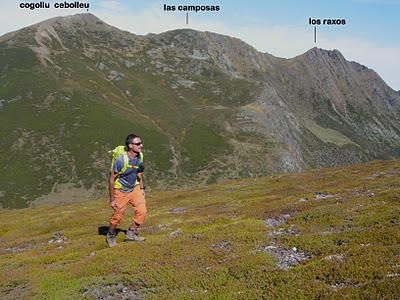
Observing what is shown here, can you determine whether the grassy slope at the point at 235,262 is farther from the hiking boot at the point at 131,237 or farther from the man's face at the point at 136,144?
the man's face at the point at 136,144

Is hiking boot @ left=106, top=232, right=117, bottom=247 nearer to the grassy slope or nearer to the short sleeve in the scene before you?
the grassy slope

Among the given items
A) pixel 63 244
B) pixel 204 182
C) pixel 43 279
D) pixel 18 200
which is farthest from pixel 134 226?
pixel 204 182

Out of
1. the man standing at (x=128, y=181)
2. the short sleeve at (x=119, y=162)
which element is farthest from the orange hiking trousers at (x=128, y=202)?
the short sleeve at (x=119, y=162)

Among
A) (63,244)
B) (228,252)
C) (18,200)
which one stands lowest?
(18,200)

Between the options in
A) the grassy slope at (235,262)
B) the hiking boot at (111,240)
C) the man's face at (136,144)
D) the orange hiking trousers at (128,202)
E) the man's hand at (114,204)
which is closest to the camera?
the grassy slope at (235,262)

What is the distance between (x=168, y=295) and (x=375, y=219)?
12.5 meters

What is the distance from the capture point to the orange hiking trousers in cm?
2112

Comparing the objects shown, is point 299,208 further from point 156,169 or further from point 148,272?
point 156,169

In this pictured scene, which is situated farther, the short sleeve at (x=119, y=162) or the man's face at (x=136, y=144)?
the short sleeve at (x=119, y=162)

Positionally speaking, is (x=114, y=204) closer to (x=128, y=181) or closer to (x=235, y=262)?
(x=128, y=181)

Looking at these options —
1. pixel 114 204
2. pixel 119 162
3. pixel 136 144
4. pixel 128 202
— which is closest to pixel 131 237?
pixel 128 202

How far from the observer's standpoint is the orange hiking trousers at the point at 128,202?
21.1 meters

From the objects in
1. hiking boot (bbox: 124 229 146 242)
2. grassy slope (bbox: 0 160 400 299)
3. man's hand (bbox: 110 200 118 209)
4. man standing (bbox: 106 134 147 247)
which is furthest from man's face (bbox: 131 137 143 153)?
hiking boot (bbox: 124 229 146 242)

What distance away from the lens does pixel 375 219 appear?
850 inches
